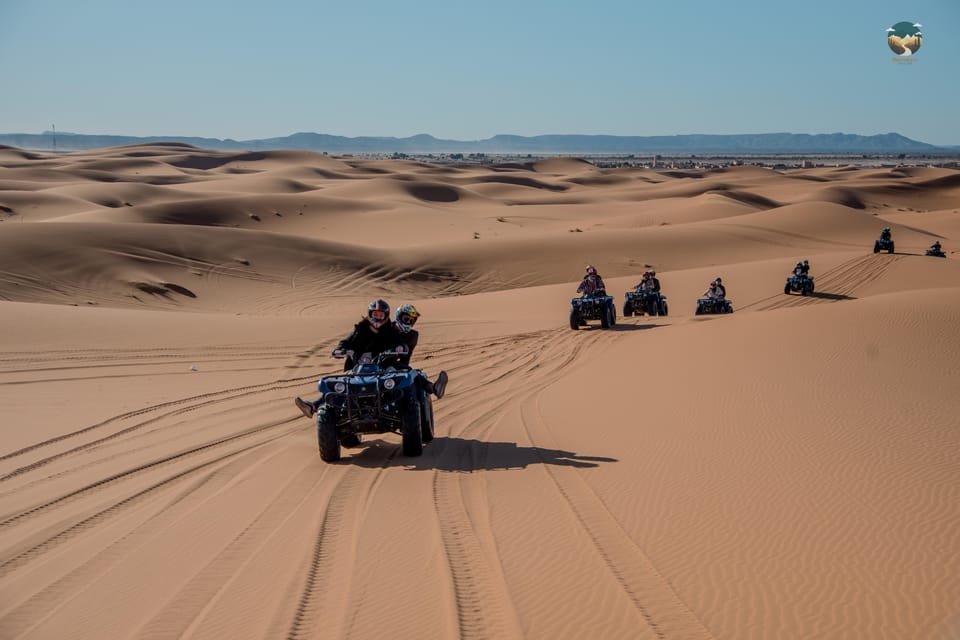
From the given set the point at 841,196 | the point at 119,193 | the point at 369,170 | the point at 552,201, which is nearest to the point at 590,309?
the point at 119,193

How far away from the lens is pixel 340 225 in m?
56.1

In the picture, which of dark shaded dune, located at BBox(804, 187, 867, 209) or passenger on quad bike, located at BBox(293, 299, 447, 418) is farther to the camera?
dark shaded dune, located at BBox(804, 187, 867, 209)

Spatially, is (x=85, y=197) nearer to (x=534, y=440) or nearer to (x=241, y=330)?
(x=241, y=330)

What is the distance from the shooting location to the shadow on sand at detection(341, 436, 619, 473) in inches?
363

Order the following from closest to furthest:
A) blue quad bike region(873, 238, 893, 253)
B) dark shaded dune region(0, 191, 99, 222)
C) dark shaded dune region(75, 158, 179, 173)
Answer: blue quad bike region(873, 238, 893, 253) < dark shaded dune region(0, 191, 99, 222) < dark shaded dune region(75, 158, 179, 173)

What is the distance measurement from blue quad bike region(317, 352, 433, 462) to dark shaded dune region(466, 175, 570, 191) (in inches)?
3735

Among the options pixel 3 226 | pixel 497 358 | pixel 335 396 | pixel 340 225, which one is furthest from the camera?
pixel 340 225

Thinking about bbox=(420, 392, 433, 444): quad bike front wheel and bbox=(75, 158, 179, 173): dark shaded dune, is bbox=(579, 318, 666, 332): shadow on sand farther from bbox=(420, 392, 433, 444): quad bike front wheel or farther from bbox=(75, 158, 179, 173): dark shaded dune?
bbox=(75, 158, 179, 173): dark shaded dune

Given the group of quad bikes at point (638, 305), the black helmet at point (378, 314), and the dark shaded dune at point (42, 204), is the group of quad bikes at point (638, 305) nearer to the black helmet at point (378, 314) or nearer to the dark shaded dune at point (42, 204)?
the black helmet at point (378, 314)

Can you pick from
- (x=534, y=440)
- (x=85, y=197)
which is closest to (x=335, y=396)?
(x=534, y=440)

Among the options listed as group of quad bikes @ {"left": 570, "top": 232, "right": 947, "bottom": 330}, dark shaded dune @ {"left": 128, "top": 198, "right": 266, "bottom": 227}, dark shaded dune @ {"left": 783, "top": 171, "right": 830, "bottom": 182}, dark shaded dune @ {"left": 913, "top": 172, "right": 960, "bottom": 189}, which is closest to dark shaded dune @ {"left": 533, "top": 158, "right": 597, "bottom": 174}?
dark shaded dune @ {"left": 783, "top": 171, "right": 830, "bottom": 182}

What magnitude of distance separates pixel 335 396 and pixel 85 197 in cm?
6231

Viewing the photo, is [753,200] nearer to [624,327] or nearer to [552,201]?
[552,201]

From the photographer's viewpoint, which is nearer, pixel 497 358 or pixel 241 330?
pixel 497 358
